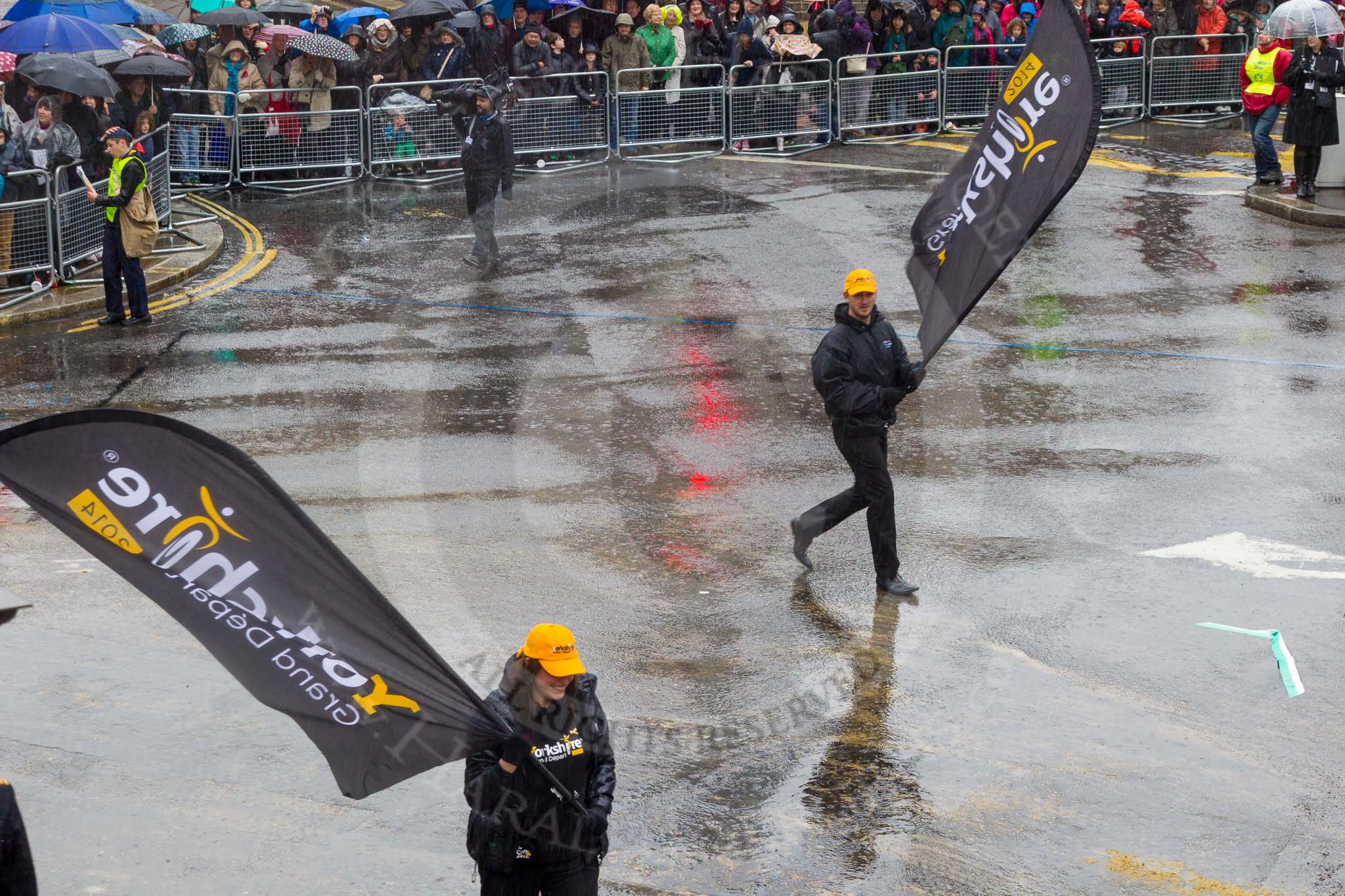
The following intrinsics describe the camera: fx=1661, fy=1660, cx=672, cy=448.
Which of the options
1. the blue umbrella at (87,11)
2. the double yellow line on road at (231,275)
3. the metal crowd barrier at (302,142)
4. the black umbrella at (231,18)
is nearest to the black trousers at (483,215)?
the double yellow line on road at (231,275)

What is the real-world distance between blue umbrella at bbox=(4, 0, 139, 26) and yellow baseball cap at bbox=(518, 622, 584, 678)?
1874 centimetres

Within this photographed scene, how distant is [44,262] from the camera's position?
55.6 feet

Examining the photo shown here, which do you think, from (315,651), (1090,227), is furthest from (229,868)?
(1090,227)

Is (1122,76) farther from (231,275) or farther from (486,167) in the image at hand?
(231,275)

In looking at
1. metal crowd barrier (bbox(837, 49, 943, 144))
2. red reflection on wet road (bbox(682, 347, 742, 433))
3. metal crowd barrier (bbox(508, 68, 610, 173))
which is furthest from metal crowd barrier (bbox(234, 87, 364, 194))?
red reflection on wet road (bbox(682, 347, 742, 433))

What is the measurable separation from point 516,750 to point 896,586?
445 centimetres

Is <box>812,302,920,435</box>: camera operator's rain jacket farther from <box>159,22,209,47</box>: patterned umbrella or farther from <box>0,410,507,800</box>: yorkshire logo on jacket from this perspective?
<box>159,22,209,47</box>: patterned umbrella

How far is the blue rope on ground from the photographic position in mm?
14070

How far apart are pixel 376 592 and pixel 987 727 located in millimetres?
3579

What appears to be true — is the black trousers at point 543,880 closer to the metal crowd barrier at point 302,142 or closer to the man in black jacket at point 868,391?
the man in black jacket at point 868,391

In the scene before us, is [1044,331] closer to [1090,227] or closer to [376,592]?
[1090,227]

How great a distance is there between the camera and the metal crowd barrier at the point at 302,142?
71.7 ft

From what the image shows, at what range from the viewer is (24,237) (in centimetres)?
1672

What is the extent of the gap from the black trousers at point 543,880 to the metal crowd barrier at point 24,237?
12591 millimetres
